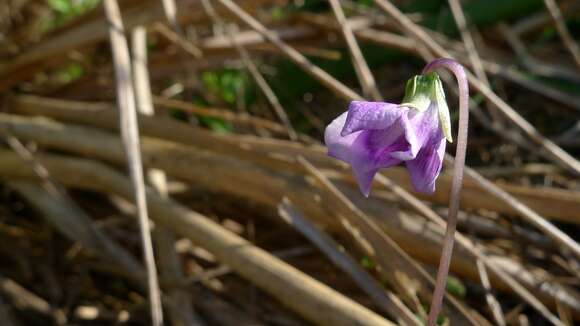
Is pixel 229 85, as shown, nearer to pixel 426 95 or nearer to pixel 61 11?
pixel 61 11

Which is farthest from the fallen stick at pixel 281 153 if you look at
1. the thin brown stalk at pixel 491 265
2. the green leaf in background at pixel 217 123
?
the green leaf in background at pixel 217 123

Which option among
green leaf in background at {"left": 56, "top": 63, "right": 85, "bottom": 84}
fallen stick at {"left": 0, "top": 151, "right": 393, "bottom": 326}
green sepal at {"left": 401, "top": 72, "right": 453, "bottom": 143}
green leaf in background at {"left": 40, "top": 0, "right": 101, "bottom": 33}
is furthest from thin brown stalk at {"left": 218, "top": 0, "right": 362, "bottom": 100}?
green leaf in background at {"left": 40, "top": 0, "right": 101, "bottom": 33}

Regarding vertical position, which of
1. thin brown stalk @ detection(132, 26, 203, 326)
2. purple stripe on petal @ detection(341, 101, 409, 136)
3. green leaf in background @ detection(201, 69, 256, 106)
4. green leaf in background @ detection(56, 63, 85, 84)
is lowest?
thin brown stalk @ detection(132, 26, 203, 326)

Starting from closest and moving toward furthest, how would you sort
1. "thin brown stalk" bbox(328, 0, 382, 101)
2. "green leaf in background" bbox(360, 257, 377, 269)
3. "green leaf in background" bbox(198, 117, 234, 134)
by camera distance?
"green leaf in background" bbox(360, 257, 377, 269)
"thin brown stalk" bbox(328, 0, 382, 101)
"green leaf in background" bbox(198, 117, 234, 134)

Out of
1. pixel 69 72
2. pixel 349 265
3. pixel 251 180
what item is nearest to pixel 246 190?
pixel 251 180

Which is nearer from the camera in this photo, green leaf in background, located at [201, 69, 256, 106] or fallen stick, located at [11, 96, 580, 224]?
fallen stick, located at [11, 96, 580, 224]

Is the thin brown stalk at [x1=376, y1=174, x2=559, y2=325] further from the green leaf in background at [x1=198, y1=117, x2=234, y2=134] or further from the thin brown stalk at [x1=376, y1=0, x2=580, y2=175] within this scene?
the green leaf in background at [x1=198, y1=117, x2=234, y2=134]

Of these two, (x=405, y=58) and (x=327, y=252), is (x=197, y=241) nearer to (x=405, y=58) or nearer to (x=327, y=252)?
(x=327, y=252)

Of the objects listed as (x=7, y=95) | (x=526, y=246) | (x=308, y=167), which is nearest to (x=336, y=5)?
(x=308, y=167)
